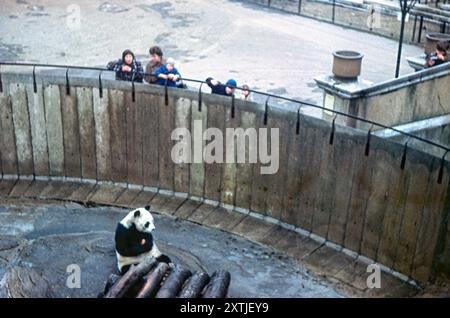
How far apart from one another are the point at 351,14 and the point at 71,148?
1307 cm

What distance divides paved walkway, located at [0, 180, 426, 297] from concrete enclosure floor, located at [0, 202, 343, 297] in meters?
0.02

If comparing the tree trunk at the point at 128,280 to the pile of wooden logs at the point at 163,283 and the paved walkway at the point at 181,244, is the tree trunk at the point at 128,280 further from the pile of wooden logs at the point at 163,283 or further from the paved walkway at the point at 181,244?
the paved walkway at the point at 181,244

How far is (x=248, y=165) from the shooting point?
37.1 ft

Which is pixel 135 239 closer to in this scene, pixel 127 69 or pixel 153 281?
pixel 153 281

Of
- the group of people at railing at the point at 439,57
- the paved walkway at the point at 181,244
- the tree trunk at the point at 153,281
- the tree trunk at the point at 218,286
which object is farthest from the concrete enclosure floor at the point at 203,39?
the tree trunk at the point at 153,281

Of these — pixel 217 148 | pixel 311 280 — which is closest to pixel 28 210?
pixel 217 148

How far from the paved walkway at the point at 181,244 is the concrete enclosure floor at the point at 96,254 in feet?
0.05

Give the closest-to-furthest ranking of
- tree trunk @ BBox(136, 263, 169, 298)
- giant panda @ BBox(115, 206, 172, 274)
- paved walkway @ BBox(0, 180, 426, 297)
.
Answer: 1. tree trunk @ BBox(136, 263, 169, 298)
2. giant panda @ BBox(115, 206, 172, 274)
3. paved walkway @ BBox(0, 180, 426, 297)

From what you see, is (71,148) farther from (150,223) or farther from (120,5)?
(120,5)

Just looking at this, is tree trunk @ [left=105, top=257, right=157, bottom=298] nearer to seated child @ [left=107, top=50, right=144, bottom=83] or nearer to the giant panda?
the giant panda

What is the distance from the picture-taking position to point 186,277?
8.34 meters

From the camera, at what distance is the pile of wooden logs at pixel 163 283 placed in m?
7.88

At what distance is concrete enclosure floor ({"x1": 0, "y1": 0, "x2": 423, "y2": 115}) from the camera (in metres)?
17.9

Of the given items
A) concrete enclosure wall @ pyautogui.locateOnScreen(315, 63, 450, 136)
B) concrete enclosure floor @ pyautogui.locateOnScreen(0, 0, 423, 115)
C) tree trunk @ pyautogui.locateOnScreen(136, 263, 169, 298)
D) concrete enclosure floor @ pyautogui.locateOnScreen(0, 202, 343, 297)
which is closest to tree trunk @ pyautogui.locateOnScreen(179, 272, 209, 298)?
tree trunk @ pyautogui.locateOnScreen(136, 263, 169, 298)
